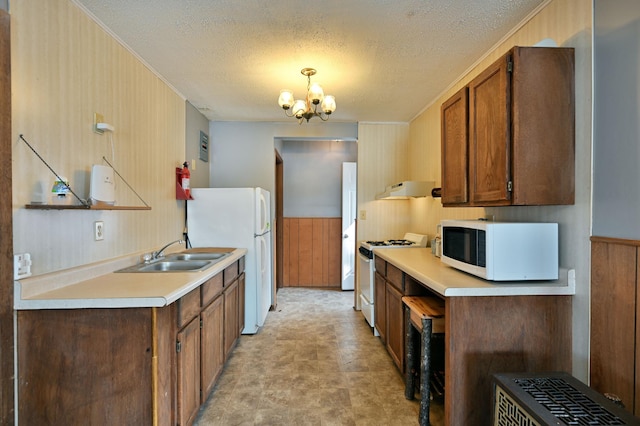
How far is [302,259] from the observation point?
5.27 metres

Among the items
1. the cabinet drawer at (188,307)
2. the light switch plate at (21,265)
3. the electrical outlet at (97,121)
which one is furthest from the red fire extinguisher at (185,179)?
the light switch plate at (21,265)

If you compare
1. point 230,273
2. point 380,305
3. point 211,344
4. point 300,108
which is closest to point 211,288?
point 211,344

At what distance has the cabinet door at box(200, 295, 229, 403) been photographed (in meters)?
2.03

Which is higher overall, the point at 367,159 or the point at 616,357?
the point at 367,159

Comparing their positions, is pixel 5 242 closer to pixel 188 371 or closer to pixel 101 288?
pixel 101 288

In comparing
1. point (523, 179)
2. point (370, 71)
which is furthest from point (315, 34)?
point (523, 179)

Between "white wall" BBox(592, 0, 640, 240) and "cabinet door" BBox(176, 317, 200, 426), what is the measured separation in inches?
82.4

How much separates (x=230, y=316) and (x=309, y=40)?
2.16m

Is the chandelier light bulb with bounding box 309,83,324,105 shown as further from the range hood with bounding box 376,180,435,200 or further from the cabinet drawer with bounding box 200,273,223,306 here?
the cabinet drawer with bounding box 200,273,223,306

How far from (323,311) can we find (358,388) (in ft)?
5.62

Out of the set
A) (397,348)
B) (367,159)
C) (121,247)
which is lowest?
(397,348)

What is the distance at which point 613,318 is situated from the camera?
142 cm

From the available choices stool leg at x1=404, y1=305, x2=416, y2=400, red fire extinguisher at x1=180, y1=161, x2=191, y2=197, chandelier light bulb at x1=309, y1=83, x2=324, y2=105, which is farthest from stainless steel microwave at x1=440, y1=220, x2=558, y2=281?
red fire extinguisher at x1=180, y1=161, x2=191, y2=197

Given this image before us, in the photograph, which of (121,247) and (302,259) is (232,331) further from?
(302,259)
